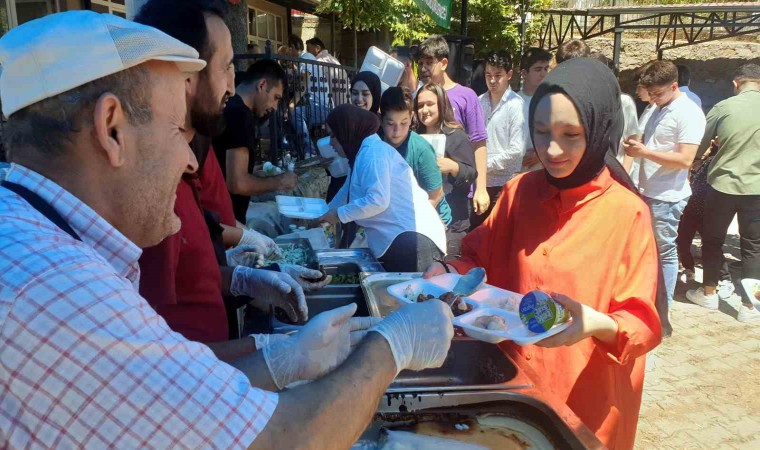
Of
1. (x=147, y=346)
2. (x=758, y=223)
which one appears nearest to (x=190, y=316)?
(x=147, y=346)

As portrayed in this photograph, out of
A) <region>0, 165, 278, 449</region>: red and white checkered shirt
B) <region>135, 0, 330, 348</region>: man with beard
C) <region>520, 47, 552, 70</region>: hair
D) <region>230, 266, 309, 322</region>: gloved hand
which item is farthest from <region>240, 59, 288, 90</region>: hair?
<region>0, 165, 278, 449</region>: red and white checkered shirt

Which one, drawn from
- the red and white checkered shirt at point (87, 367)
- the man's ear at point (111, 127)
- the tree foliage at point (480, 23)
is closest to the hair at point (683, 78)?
the man's ear at point (111, 127)

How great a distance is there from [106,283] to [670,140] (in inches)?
181

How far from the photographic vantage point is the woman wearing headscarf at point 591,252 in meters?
1.57

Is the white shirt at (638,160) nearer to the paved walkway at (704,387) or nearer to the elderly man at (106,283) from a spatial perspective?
the paved walkway at (704,387)

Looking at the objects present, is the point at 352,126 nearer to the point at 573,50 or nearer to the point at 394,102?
the point at 394,102

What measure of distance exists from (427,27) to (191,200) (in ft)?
46.0

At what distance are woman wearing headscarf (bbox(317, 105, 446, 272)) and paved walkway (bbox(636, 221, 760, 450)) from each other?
1599 mm

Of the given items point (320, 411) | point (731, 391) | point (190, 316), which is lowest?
point (731, 391)

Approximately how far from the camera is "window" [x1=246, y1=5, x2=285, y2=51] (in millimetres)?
12734

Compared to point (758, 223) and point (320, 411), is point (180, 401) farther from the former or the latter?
point (758, 223)

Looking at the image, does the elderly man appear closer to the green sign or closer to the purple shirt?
the purple shirt

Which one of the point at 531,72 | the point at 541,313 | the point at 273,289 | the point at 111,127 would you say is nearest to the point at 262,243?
the point at 273,289

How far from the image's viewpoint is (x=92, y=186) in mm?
825
